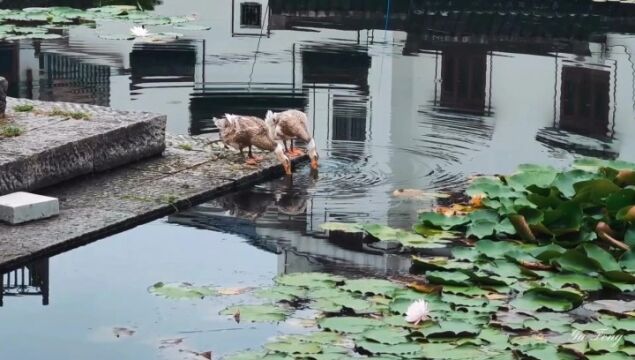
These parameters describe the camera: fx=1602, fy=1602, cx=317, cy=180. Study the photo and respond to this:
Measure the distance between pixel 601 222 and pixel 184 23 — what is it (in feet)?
41.7

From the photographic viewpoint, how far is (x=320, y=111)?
53.0ft

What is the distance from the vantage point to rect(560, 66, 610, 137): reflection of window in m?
16.1

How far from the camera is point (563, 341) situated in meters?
8.64

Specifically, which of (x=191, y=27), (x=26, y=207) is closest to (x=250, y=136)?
(x=26, y=207)

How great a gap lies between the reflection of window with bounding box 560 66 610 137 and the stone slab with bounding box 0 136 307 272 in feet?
11.9

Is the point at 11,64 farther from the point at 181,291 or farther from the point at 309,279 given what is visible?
the point at 309,279

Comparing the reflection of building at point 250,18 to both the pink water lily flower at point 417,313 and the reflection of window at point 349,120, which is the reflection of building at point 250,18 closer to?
the reflection of window at point 349,120

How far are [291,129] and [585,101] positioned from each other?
5.17 m

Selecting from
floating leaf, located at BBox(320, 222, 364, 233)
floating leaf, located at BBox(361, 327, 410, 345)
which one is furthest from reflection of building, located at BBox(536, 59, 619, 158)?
floating leaf, located at BBox(361, 327, 410, 345)

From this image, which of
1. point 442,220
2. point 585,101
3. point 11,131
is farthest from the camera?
point 585,101

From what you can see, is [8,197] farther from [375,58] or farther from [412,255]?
[375,58]

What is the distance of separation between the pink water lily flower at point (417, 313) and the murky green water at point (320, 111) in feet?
2.50

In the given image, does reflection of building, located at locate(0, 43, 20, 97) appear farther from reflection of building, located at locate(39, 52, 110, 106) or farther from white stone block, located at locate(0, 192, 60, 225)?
white stone block, located at locate(0, 192, 60, 225)

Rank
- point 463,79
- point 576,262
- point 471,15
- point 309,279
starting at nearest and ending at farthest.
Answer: point 309,279, point 576,262, point 463,79, point 471,15
